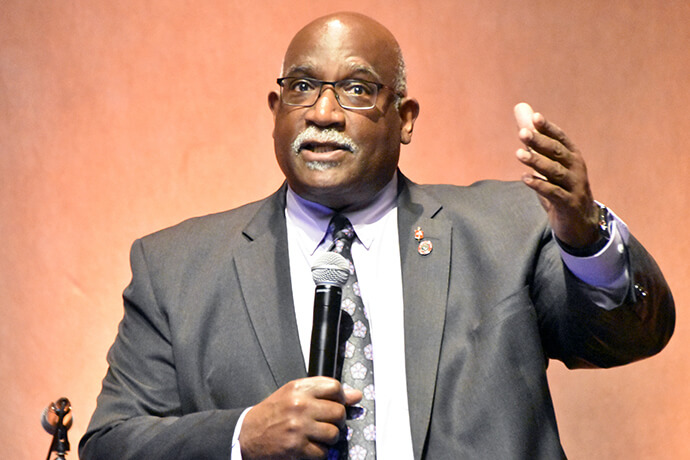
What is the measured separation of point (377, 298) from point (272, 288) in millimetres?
231

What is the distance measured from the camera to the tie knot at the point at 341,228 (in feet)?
7.28

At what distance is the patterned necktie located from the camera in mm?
1929

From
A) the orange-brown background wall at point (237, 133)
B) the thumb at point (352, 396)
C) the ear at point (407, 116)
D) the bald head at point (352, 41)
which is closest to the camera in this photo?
the thumb at point (352, 396)

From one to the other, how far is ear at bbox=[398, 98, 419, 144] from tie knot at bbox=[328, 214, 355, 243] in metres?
0.28

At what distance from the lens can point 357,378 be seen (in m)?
1.98

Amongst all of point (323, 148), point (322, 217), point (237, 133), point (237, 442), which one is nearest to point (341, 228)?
point (322, 217)

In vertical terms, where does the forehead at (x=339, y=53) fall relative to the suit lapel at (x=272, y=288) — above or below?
above

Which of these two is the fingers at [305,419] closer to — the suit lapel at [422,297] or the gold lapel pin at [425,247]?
the suit lapel at [422,297]

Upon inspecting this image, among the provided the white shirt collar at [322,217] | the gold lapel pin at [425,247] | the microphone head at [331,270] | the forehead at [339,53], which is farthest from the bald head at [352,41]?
the microphone head at [331,270]

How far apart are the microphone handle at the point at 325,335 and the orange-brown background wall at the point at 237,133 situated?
1.42 meters

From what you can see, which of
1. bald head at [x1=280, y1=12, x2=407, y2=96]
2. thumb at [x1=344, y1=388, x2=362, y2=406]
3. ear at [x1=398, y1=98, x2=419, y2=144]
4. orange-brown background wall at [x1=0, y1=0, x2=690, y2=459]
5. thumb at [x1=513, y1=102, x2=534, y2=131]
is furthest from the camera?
orange-brown background wall at [x1=0, y1=0, x2=690, y2=459]

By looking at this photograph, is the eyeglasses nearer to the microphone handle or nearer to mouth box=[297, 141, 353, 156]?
mouth box=[297, 141, 353, 156]

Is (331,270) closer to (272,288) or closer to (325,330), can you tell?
(325,330)

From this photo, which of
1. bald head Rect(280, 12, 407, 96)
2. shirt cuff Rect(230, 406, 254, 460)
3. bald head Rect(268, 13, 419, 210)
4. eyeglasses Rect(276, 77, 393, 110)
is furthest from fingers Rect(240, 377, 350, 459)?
bald head Rect(280, 12, 407, 96)
